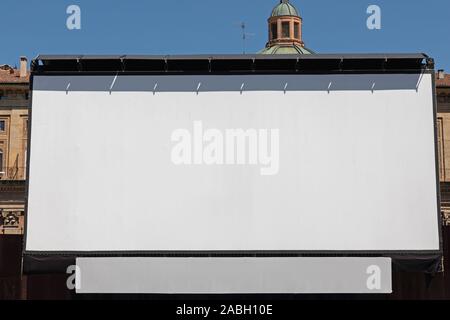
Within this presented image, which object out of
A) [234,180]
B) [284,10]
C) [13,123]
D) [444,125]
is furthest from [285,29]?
[234,180]

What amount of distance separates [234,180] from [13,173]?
33.4m

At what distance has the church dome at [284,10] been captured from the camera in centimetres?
6775

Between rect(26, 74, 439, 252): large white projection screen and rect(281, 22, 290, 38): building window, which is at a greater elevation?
rect(281, 22, 290, 38): building window

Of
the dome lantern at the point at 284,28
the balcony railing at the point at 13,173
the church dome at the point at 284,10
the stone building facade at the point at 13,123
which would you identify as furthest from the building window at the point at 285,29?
the balcony railing at the point at 13,173

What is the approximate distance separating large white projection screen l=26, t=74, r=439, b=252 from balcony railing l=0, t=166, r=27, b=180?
3114 cm

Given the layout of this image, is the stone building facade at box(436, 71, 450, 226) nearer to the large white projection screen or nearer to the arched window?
the arched window

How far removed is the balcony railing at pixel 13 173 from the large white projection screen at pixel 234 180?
31137 millimetres

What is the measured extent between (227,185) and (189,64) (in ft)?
9.57

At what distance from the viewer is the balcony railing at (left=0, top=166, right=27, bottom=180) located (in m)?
44.9

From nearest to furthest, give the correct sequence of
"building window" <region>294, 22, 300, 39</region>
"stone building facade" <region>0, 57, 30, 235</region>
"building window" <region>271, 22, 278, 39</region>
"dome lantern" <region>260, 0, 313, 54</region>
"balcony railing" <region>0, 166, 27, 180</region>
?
"balcony railing" <region>0, 166, 27, 180</region> < "stone building facade" <region>0, 57, 30, 235</region> < "dome lantern" <region>260, 0, 313, 54</region> < "building window" <region>294, 22, 300, 39</region> < "building window" <region>271, 22, 278, 39</region>

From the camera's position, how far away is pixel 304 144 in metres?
15.1

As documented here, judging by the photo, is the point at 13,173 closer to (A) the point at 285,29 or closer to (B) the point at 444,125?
(B) the point at 444,125

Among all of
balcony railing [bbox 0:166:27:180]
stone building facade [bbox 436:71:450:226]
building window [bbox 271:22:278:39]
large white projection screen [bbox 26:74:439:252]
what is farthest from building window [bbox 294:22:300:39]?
large white projection screen [bbox 26:74:439:252]
